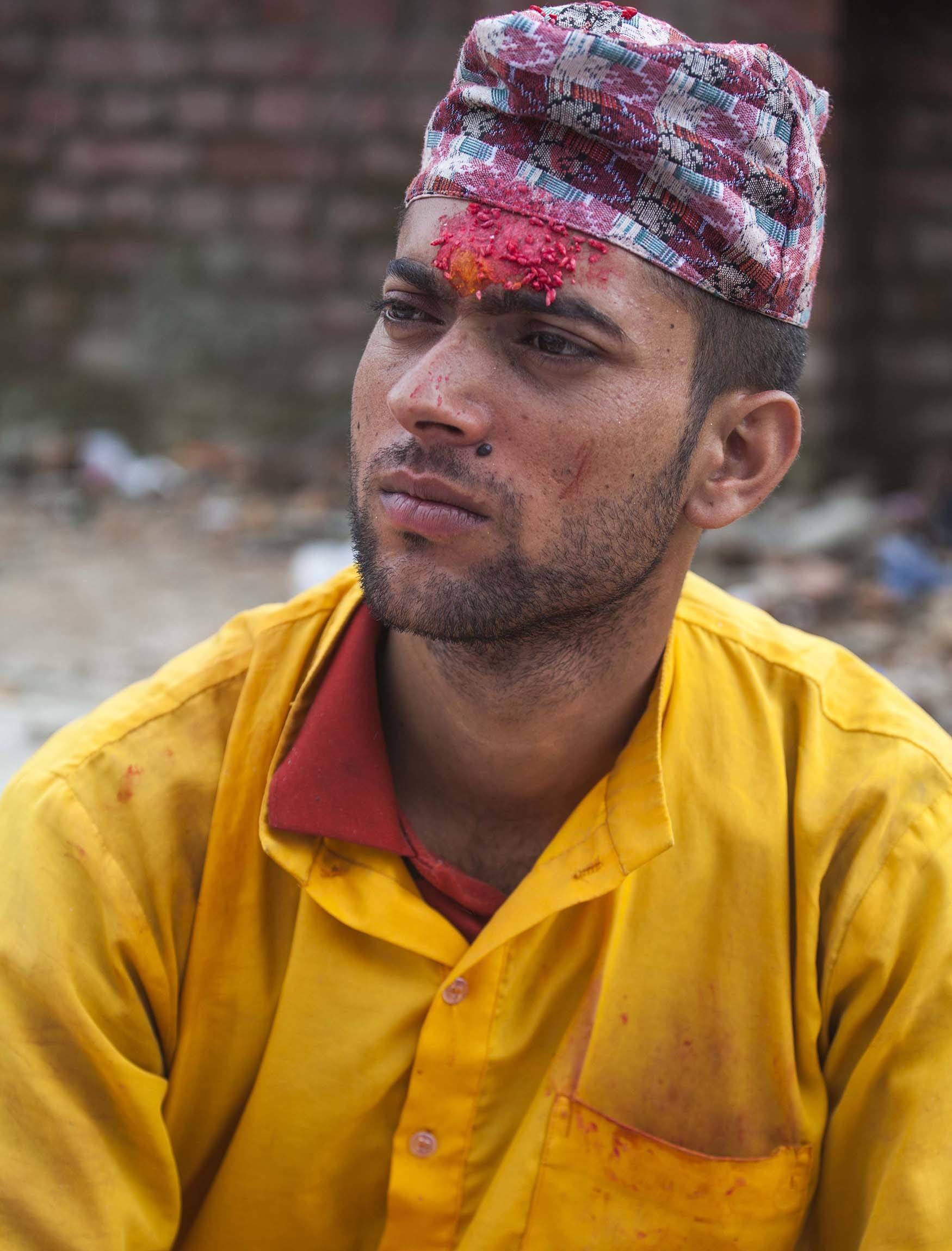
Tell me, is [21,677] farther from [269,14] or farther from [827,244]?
[827,244]

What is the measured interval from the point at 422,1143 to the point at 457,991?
23cm

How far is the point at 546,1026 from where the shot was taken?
6.23ft

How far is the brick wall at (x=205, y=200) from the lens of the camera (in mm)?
6289

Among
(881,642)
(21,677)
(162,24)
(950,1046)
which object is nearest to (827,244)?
(881,642)

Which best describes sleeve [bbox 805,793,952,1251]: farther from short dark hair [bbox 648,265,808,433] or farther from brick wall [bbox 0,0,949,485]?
brick wall [bbox 0,0,949,485]

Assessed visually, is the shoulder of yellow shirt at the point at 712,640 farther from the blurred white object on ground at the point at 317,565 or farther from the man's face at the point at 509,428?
the blurred white object on ground at the point at 317,565

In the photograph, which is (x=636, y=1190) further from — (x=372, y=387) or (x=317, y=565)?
(x=317, y=565)

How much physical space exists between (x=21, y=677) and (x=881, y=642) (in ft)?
9.93

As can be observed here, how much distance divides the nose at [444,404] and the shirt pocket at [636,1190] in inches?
38.0

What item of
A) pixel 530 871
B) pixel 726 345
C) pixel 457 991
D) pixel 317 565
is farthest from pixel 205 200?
pixel 457 991

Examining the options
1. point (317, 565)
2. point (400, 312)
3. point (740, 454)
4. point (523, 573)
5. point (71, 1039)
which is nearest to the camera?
point (71, 1039)

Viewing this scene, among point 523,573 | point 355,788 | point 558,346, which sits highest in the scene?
point 558,346

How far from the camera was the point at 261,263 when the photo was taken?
21.6 ft

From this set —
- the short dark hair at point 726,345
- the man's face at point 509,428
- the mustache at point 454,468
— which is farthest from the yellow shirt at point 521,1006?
the short dark hair at point 726,345
